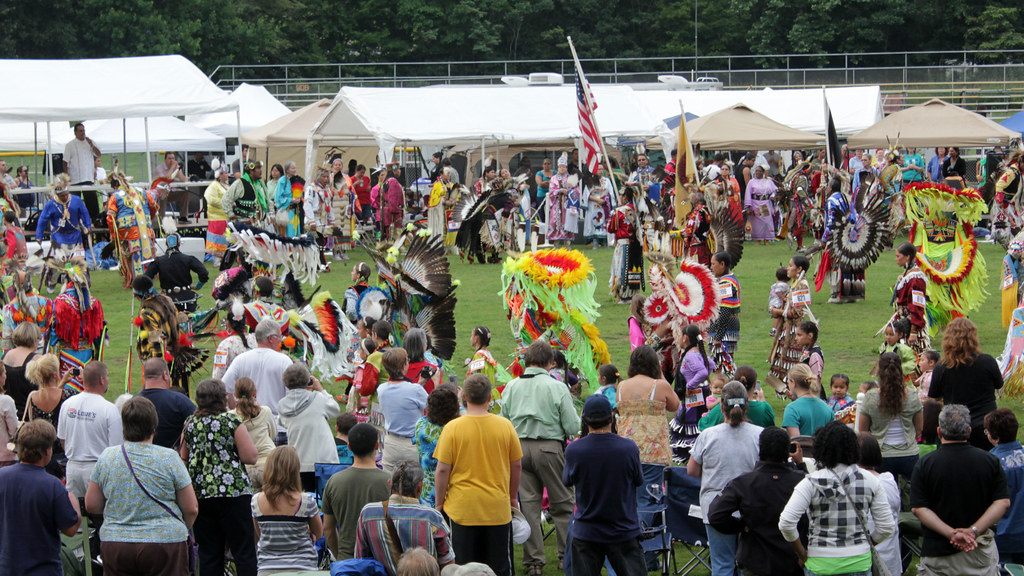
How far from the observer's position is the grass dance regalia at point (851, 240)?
12.2m

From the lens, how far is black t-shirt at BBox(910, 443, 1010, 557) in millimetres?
4703

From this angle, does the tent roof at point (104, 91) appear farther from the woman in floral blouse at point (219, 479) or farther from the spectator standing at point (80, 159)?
the woman in floral blouse at point (219, 479)

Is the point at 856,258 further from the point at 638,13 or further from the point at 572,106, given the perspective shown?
the point at 638,13

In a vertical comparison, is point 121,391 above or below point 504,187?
below

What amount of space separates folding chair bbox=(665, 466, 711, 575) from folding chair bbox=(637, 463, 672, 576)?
48mm

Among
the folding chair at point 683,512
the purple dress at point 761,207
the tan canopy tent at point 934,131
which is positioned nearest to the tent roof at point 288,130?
the purple dress at point 761,207

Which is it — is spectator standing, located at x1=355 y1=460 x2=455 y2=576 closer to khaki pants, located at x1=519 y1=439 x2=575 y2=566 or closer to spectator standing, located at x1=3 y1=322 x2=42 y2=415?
khaki pants, located at x1=519 y1=439 x2=575 y2=566

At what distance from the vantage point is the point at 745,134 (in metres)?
21.9

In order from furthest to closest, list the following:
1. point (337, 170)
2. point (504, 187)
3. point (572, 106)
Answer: point (572, 106)
point (337, 170)
point (504, 187)

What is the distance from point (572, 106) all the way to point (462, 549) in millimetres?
15951

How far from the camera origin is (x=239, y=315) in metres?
8.07

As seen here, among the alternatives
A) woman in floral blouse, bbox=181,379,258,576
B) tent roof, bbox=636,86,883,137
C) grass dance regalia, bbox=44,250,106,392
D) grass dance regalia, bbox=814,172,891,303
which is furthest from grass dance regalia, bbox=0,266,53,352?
tent roof, bbox=636,86,883,137

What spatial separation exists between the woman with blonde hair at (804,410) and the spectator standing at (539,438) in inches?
46.1

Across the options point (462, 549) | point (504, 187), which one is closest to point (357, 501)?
point (462, 549)
